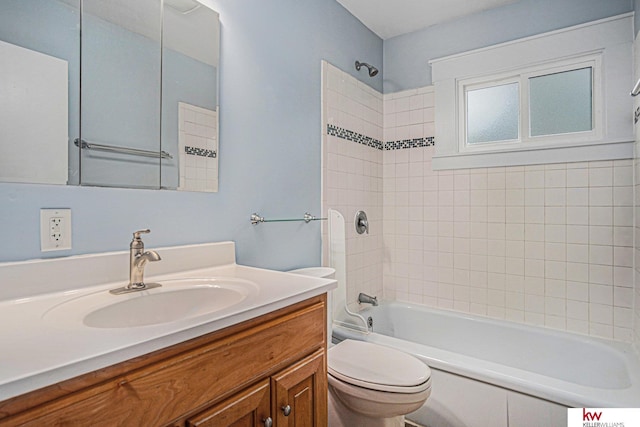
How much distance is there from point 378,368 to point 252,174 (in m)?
1.03

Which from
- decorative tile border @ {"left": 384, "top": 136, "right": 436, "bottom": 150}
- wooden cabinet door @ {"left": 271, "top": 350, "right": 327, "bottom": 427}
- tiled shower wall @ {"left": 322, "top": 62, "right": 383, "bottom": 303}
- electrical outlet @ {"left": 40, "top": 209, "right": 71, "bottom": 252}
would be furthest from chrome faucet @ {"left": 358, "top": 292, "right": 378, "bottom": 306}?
electrical outlet @ {"left": 40, "top": 209, "right": 71, "bottom": 252}

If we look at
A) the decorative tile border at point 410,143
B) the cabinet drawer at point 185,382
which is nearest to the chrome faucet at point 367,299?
the decorative tile border at point 410,143

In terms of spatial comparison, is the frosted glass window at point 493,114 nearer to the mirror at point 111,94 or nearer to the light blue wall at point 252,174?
the light blue wall at point 252,174

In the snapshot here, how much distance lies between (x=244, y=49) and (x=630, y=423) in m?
2.20

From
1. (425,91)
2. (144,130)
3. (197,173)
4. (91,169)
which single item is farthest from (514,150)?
(91,169)

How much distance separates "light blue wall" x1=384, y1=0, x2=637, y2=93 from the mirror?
1.69 metres

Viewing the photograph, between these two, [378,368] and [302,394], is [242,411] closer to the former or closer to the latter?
[302,394]

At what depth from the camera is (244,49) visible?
1.60m

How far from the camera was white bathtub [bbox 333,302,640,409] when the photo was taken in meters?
1.41

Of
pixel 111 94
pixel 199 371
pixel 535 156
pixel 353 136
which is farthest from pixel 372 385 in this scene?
pixel 535 156

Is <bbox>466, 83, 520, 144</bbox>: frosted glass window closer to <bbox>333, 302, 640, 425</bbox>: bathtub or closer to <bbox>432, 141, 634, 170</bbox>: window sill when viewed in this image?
<bbox>432, 141, 634, 170</bbox>: window sill

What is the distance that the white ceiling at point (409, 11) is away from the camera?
89.6 inches

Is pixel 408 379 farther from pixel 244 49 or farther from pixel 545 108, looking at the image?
pixel 545 108

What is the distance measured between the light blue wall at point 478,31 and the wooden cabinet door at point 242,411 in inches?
95.2
